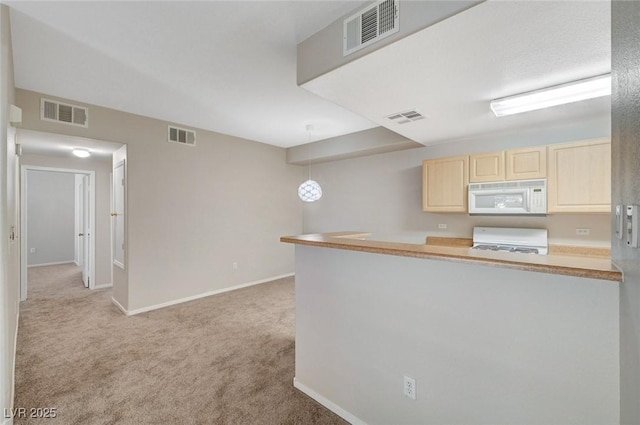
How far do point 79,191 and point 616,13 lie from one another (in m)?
8.20

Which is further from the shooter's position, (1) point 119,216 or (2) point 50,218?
(2) point 50,218

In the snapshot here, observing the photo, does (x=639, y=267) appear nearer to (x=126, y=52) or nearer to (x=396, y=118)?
(x=396, y=118)

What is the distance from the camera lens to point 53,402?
2055mm

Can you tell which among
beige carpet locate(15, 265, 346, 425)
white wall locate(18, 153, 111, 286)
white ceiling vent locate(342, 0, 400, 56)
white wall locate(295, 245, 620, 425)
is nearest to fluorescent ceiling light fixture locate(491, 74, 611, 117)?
white ceiling vent locate(342, 0, 400, 56)

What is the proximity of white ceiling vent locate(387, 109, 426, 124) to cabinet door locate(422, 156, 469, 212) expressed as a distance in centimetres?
112

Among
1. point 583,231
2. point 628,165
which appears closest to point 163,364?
point 628,165

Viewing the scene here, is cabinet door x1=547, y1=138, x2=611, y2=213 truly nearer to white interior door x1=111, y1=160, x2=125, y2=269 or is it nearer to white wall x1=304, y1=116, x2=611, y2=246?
white wall x1=304, y1=116, x2=611, y2=246

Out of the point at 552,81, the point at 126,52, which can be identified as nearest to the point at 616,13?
the point at 552,81

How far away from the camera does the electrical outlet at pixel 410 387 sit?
1579 millimetres

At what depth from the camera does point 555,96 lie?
93.7 inches

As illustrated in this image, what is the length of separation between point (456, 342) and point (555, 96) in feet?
7.78

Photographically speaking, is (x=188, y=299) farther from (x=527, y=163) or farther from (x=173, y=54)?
(x=527, y=163)

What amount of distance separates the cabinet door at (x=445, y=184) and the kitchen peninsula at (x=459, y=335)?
256 centimetres

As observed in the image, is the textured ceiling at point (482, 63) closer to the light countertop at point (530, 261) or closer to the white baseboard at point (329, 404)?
the light countertop at point (530, 261)
